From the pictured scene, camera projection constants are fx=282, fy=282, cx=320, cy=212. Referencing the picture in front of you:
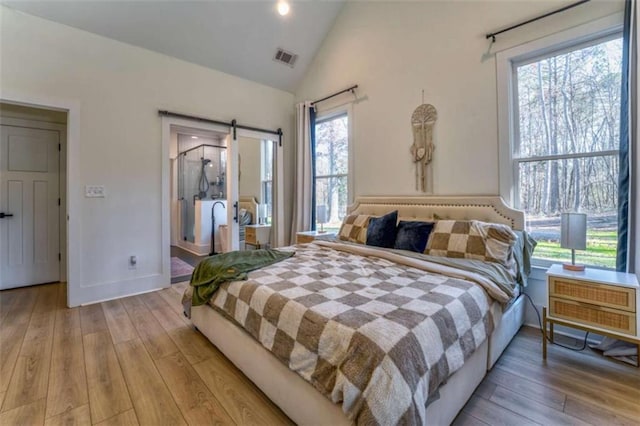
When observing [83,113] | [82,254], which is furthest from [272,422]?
[83,113]

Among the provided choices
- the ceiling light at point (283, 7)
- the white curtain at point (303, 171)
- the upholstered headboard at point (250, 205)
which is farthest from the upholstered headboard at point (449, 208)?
the ceiling light at point (283, 7)

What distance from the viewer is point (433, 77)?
10.1 ft

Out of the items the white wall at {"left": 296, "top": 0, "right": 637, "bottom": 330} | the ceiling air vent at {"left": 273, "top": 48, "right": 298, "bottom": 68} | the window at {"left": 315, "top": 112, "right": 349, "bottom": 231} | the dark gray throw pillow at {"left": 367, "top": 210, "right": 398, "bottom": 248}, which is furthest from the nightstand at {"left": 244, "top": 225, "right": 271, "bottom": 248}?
the ceiling air vent at {"left": 273, "top": 48, "right": 298, "bottom": 68}

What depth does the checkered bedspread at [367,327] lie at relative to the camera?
1.03m

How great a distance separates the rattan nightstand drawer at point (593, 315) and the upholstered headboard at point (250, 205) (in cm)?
393

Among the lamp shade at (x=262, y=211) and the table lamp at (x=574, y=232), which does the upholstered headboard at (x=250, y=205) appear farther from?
the table lamp at (x=574, y=232)

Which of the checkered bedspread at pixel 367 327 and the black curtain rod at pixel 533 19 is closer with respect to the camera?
the checkered bedspread at pixel 367 327

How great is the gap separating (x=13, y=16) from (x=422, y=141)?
4.19 m


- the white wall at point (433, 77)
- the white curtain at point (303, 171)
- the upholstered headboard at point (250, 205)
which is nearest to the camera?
the white wall at point (433, 77)

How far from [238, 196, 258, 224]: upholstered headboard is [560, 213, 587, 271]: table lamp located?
3893mm

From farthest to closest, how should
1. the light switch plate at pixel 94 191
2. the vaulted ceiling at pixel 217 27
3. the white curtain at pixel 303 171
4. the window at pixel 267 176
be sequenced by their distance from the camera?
the window at pixel 267 176 < the white curtain at pixel 303 171 < the light switch plate at pixel 94 191 < the vaulted ceiling at pixel 217 27

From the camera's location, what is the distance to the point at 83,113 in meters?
2.99

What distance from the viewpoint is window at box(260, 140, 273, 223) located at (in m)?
4.71

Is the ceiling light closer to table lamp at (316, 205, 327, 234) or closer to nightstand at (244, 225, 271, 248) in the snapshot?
table lamp at (316, 205, 327, 234)
